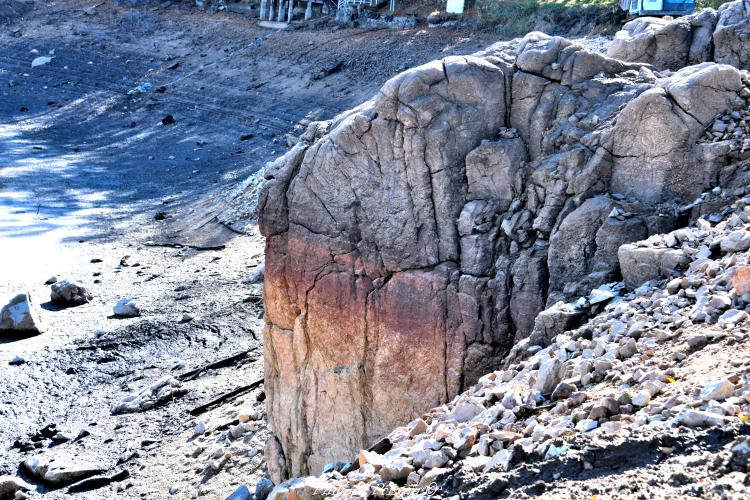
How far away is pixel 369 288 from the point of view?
30.2ft

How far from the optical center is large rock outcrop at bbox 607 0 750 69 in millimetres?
9359

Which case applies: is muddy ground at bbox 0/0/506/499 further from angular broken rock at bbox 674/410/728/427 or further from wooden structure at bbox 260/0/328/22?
angular broken rock at bbox 674/410/728/427

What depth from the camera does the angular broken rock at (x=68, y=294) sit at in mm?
18922

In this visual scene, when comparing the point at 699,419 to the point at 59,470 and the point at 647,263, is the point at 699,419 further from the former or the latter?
the point at 59,470

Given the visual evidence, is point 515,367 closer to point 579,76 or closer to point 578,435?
point 578,435

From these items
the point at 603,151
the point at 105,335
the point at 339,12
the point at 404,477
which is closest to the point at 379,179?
the point at 603,151

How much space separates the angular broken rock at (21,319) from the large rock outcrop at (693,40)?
11.7 m

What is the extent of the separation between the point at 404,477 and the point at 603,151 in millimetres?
3580

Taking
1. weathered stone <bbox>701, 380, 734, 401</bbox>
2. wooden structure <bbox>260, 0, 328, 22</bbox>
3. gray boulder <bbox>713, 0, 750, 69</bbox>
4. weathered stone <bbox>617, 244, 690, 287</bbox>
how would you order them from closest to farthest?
weathered stone <bbox>701, 380, 734, 401</bbox>
weathered stone <bbox>617, 244, 690, 287</bbox>
gray boulder <bbox>713, 0, 750, 69</bbox>
wooden structure <bbox>260, 0, 328, 22</bbox>

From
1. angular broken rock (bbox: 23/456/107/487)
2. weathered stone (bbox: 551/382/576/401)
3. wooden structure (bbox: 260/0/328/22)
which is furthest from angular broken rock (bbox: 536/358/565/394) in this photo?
wooden structure (bbox: 260/0/328/22)

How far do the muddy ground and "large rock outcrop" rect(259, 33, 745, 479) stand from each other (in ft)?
11.3

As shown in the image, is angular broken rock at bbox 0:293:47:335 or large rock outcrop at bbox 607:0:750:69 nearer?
large rock outcrop at bbox 607:0:750:69

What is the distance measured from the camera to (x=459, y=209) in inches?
345

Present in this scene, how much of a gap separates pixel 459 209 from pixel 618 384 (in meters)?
3.26
